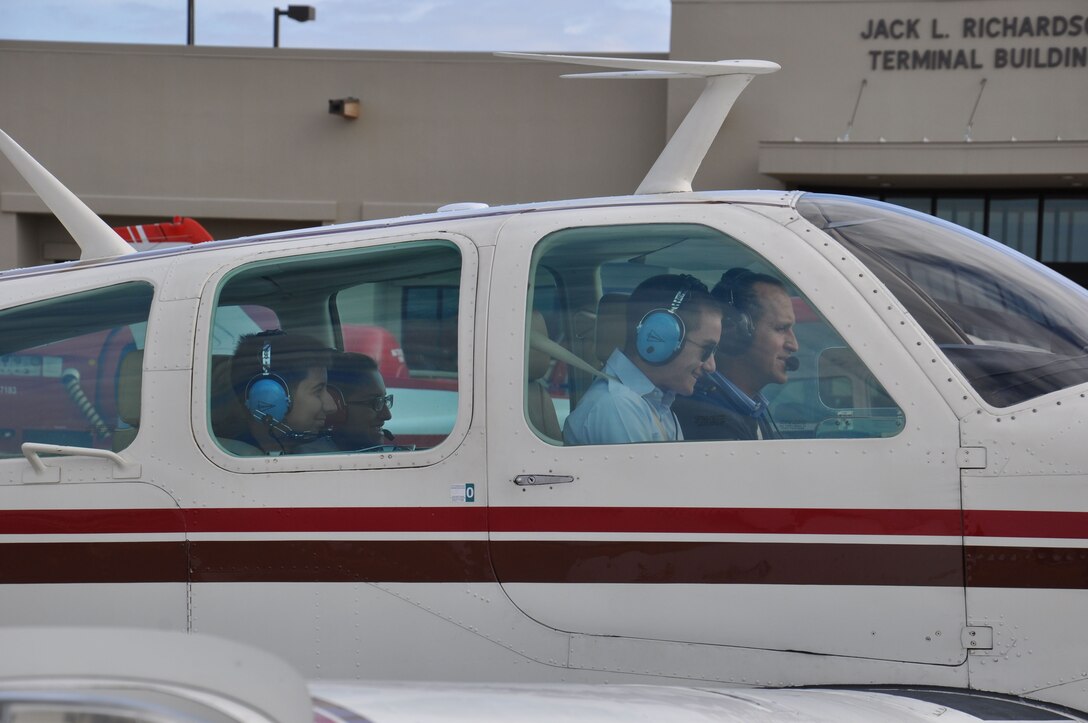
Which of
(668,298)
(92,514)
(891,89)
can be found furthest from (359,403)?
(891,89)

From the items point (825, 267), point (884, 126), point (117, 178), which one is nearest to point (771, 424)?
point (825, 267)

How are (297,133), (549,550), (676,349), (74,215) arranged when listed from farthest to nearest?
(297,133) < (74,215) < (676,349) < (549,550)

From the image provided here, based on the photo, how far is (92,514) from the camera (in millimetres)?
3533

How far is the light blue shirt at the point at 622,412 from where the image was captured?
330 centimetres

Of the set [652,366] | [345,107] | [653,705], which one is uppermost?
[345,107]

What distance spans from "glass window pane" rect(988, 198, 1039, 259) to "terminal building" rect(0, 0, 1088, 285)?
0.04 m

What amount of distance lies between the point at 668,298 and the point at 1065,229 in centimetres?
2091

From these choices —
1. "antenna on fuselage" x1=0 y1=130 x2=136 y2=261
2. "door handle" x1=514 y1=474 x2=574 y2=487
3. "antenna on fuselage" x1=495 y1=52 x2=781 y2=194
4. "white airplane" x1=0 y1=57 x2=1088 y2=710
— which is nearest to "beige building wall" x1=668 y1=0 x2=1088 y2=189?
"antenna on fuselage" x1=495 y1=52 x2=781 y2=194

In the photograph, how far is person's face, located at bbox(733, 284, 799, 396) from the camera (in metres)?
3.28

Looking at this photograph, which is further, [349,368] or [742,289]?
[349,368]

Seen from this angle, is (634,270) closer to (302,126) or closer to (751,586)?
(751,586)

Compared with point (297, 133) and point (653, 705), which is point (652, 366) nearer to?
point (653, 705)

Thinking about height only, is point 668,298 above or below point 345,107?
below

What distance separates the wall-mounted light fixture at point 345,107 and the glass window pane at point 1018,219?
1289 cm
